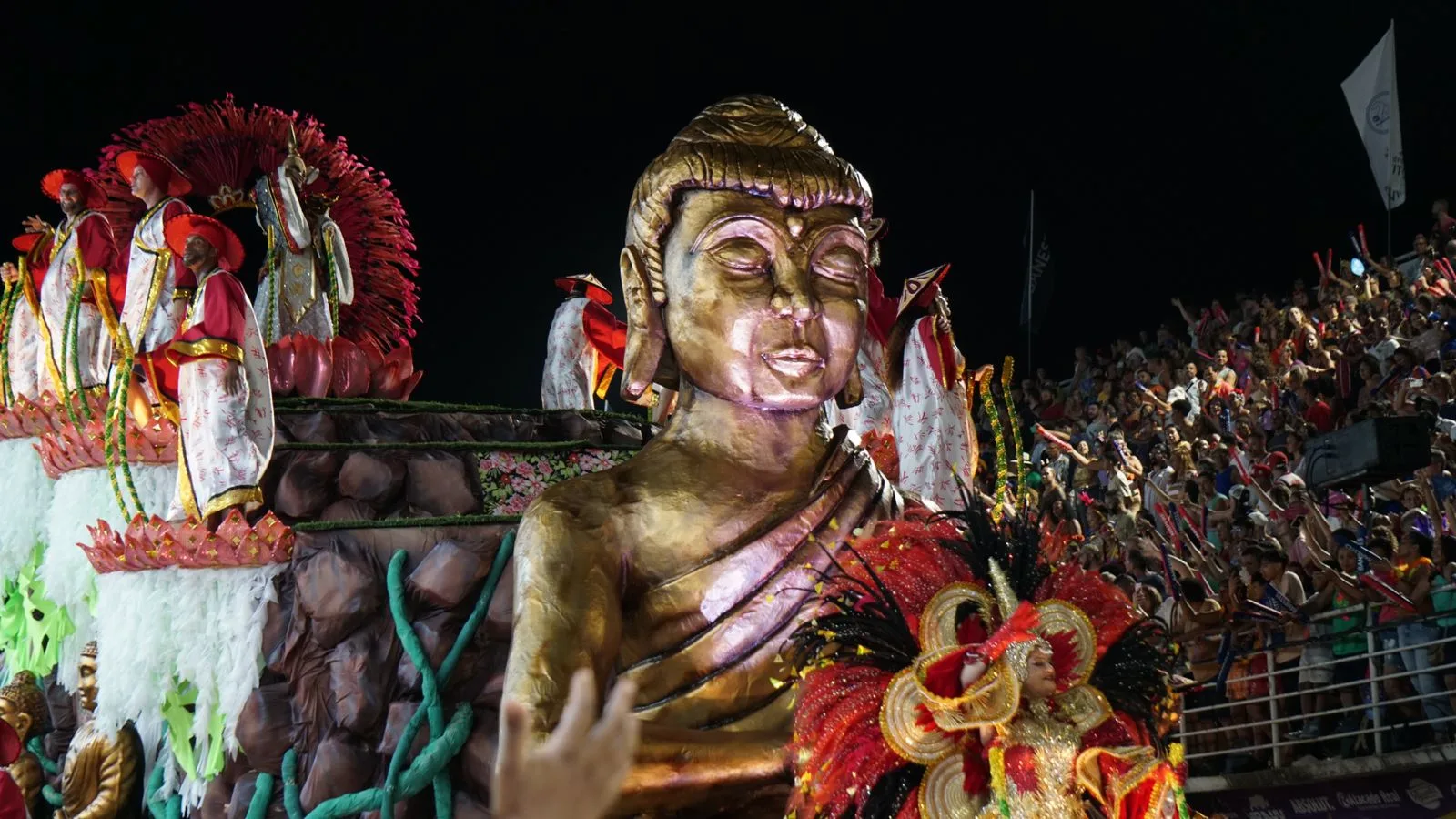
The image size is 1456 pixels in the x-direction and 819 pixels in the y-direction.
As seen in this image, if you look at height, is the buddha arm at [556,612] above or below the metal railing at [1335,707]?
above

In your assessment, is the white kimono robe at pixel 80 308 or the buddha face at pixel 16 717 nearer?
the buddha face at pixel 16 717

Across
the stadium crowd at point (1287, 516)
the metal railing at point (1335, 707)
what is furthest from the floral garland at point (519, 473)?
the metal railing at point (1335, 707)

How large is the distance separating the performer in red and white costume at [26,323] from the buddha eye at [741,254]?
5213mm

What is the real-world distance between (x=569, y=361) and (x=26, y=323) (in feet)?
9.05

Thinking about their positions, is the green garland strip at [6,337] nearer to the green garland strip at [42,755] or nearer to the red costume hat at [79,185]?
the red costume hat at [79,185]

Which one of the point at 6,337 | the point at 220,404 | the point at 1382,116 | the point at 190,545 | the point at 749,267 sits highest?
the point at 1382,116

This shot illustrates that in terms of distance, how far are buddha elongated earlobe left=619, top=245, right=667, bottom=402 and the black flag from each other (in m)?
11.7

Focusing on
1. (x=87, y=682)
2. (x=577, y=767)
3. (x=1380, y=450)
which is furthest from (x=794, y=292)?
(x=1380, y=450)

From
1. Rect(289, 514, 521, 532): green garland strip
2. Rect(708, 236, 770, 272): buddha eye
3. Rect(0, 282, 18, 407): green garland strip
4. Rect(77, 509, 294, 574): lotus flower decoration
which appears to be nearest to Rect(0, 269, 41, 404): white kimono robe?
Rect(0, 282, 18, 407): green garland strip

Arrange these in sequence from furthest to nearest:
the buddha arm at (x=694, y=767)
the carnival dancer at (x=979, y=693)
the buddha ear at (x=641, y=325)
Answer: the buddha ear at (x=641, y=325) < the buddha arm at (x=694, y=767) < the carnival dancer at (x=979, y=693)

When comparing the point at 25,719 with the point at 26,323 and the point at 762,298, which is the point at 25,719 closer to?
the point at 26,323

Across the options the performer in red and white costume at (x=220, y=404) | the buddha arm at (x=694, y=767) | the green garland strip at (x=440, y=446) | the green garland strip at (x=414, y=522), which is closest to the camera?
the buddha arm at (x=694, y=767)

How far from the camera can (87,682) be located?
479 centimetres

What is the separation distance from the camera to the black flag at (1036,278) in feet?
47.5
